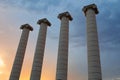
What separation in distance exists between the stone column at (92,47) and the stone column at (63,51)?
646 cm

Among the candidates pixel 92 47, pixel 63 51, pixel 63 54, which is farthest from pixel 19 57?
pixel 92 47

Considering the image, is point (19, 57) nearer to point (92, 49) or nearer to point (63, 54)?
point (63, 54)

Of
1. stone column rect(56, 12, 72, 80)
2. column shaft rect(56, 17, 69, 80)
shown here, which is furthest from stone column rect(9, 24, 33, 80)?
column shaft rect(56, 17, 69, 80)

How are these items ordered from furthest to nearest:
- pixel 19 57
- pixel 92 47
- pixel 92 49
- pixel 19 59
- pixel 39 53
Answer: pixel 19 57 < pixel 19 59 < pixel 39 53 < pixel 92 47 < pixel 92 49

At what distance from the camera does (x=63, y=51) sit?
37.1 m

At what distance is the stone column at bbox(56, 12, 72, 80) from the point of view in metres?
34.8

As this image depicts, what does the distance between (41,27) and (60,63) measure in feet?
48.1

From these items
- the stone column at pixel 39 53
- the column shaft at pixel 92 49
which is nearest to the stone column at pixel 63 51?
the stone column at pixel 39 53

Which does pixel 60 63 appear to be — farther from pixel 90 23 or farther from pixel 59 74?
pixel 90 23

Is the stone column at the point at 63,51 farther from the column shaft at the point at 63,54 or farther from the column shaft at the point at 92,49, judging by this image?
the column shaft at the point at 92,49

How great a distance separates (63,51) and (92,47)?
25.1 feet

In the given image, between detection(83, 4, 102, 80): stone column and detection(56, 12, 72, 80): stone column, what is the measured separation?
6465 mm

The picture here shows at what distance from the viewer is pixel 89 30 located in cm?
3412

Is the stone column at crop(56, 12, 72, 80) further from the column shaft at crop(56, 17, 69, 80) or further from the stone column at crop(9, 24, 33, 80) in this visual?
the stone column at crop(9, 24, 33, 80)
